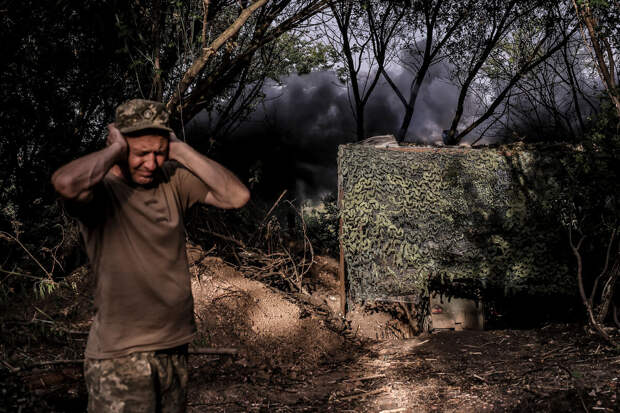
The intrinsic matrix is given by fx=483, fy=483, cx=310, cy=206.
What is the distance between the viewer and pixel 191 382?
642 centimetres

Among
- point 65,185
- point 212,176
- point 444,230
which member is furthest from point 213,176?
point 444,230

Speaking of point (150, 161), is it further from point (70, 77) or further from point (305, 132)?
point (305, 132)

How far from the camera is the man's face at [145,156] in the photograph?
2303 mm

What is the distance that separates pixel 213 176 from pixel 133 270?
23.8 inches

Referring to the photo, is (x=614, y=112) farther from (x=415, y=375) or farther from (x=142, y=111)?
(x=142, y=111)

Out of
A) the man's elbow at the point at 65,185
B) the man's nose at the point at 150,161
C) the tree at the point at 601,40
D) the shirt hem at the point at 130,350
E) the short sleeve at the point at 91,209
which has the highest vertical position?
the tree at the point at 601,40

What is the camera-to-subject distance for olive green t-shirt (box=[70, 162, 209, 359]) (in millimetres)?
2248

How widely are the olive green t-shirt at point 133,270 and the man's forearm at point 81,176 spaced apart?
13 cm

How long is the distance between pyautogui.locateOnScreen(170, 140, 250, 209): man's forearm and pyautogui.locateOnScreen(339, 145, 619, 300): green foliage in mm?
6125

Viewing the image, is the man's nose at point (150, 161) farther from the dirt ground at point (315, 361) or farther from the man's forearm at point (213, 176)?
the dirt ground at point (315, 361)

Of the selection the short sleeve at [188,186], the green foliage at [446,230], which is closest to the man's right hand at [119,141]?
the short sleeve at [188,186]

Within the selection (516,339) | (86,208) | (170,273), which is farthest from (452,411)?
(86,208)

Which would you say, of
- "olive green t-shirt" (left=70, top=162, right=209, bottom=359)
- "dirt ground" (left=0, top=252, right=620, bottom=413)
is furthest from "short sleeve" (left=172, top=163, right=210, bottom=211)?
"dirt ground" (left=0, top=252, right=620, bottom=413)

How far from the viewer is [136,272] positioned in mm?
2277
